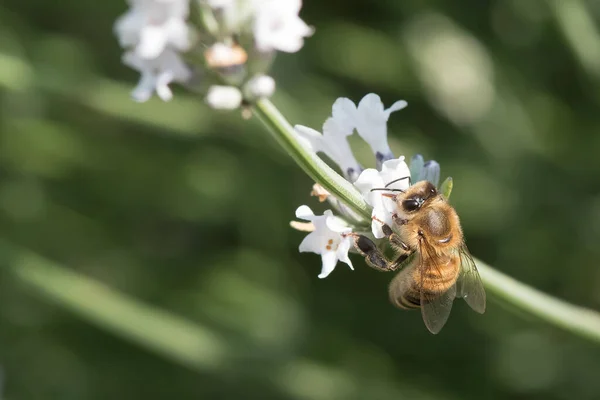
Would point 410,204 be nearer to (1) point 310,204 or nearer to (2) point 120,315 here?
(2) point 120,315

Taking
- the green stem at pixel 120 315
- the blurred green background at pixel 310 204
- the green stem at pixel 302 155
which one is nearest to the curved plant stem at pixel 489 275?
the green stem at pixel 302 155

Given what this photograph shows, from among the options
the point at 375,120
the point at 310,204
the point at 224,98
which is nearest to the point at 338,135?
the point at 375,120

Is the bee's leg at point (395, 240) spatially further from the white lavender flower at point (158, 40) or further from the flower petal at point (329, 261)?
the white lavender flower at point (158, 40)

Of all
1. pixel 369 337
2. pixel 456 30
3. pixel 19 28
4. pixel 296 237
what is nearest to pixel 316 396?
pixel 369 337

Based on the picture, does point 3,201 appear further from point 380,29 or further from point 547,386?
point 547,386

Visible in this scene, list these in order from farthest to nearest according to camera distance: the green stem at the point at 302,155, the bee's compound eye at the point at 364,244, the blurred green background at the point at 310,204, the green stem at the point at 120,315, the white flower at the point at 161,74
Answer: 1. the blurred green background at the point at 310,204
2. the green stem at the point at 120,315
3. the bee's compound eye at the point at 364,244
4. the white flower at the point at 161,74
5. the green stem at the point at 302,155

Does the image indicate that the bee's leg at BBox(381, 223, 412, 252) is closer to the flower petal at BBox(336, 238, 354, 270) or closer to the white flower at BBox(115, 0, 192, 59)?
the flower petal at BBox(336, 238, 354, 270)
